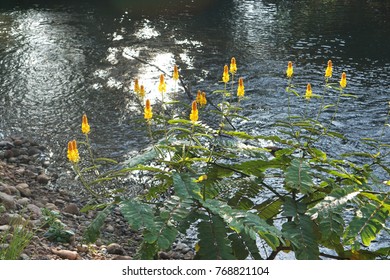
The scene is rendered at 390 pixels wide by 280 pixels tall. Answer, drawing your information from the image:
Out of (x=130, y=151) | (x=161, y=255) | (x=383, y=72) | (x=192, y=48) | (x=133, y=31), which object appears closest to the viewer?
(x=161, y=255)

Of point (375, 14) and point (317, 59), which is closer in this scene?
point (317, 59)

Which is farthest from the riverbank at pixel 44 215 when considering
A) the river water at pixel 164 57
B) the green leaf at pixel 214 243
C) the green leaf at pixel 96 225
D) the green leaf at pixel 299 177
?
the green leaf at pixel 299 177

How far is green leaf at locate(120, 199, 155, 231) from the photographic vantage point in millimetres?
2441


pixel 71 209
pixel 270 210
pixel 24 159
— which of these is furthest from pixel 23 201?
pixel 270 210

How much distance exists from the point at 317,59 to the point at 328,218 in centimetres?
885

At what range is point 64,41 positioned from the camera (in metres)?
12.3

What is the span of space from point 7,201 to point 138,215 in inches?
111

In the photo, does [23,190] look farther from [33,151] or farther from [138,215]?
[138,215]

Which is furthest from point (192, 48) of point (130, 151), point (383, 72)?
point (130, 151)

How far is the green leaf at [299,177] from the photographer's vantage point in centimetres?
272

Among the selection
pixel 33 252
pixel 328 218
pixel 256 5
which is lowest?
pixel 256 5

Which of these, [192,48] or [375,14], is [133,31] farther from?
[375,14]

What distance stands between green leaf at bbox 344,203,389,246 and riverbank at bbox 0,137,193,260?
6.70 ft

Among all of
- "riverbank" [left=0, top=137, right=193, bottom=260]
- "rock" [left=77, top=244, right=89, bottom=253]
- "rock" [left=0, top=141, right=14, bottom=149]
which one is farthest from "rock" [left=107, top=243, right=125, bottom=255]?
"rock" [left=0, top=141, right=14, bottom=149]
